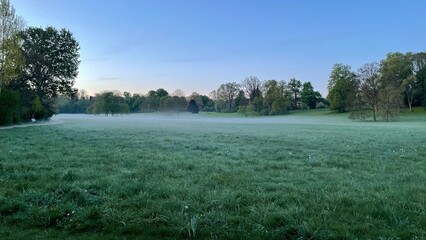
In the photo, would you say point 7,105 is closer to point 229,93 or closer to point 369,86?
point 369,86

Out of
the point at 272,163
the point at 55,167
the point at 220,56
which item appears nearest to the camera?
the point at 55,167

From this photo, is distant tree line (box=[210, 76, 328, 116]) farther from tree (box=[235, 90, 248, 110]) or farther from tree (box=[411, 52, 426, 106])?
tree (box=[411, 52, 426, 106])

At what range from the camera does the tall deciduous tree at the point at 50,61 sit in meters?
43.4

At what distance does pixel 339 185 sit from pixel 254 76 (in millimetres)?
95894

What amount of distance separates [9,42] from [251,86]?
79392 millimetres

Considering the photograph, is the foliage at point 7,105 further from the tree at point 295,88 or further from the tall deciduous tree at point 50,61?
the tree at point 295,88

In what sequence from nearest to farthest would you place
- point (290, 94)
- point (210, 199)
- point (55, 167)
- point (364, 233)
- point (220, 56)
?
point (364, 233) < point (210, 199) < point (55, 167) < point (220, 56) < point (290, 94)

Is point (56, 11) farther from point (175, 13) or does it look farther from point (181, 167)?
point (181, 167)

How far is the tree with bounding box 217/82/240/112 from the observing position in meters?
Answer: 106

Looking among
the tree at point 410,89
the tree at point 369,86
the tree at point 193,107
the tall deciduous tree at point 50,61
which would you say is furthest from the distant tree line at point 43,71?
the tree at point 410,89

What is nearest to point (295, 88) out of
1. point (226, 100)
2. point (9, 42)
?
point (226, 100)

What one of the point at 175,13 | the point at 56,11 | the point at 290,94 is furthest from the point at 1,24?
the point at 290,94

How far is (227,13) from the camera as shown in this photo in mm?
26172

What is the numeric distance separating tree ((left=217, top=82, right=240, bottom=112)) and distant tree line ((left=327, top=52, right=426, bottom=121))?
3531 centimetres
